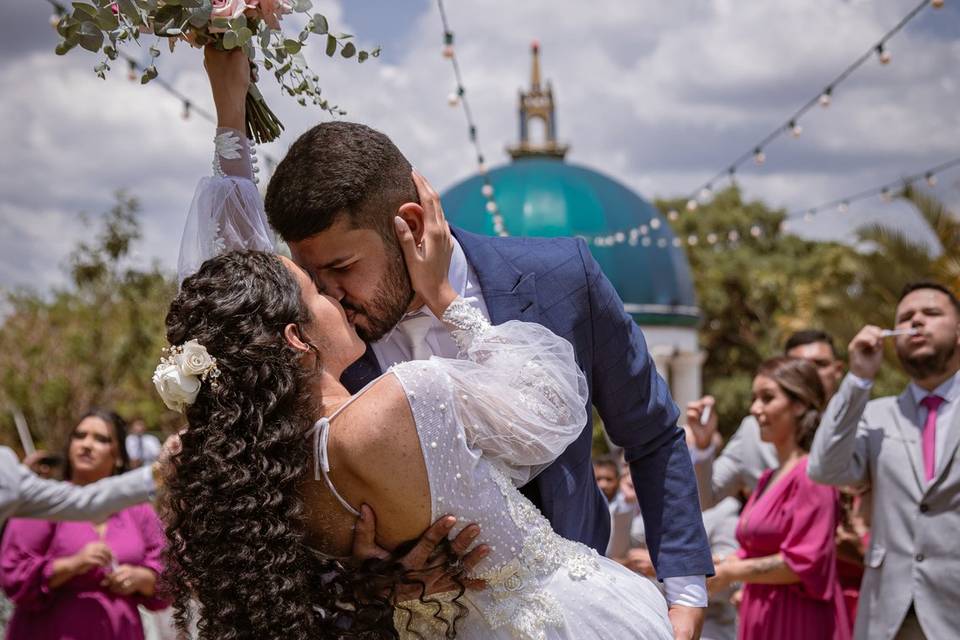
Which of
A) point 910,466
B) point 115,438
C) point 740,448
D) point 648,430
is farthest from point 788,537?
point 115,438

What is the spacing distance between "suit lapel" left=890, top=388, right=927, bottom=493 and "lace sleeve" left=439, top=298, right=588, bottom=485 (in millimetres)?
2774

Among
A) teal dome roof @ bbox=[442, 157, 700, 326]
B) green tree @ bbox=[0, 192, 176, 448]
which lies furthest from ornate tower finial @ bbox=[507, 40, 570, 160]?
green tree @ bbox=[0, 192, 176, 448]

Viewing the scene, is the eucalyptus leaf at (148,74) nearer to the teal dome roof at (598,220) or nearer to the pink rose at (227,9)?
the pink rose at (227,9)

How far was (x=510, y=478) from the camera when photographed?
2514 millimetres

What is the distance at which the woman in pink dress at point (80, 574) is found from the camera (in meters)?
5.88

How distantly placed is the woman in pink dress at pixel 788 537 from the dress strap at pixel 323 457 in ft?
10.2

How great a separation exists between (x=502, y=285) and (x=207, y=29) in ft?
3.27

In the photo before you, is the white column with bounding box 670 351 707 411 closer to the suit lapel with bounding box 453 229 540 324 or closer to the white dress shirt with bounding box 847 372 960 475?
the white dress shirt with bounding box 847 372 960 475

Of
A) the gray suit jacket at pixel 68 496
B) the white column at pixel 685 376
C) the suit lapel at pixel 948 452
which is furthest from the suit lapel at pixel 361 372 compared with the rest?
the white column at pixel 685 376

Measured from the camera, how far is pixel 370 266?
2.65 metres

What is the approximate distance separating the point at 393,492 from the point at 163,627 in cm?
746

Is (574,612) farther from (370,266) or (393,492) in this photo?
(370,266)

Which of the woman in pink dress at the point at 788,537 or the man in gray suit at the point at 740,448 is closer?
the woman in pink dress at the point at 788,537

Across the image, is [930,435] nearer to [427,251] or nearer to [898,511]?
[898,511]
